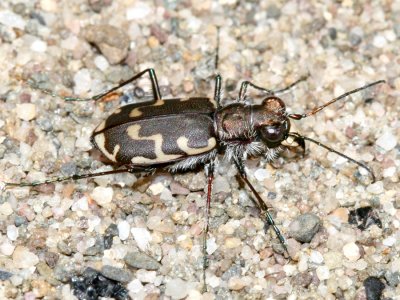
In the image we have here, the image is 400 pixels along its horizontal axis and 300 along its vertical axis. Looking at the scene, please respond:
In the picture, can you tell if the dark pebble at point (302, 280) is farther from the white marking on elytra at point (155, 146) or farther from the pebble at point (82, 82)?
the pebble at point (82, 82)

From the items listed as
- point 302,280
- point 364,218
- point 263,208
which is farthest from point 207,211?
point 364,218

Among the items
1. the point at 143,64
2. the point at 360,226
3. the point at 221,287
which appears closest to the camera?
the point at 221,287

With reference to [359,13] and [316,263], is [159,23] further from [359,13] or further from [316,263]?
[316,263]

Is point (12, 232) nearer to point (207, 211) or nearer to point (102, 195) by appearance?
point (102, 195)

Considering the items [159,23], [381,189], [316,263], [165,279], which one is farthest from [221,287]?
[159,23]

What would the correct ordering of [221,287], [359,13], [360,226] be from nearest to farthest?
[221,287]
[360,226]
[359,13]

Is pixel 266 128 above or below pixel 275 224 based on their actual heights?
above
